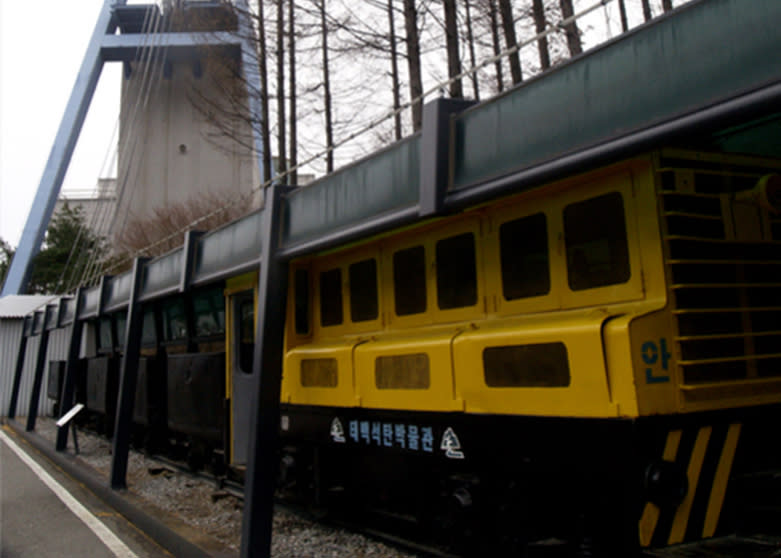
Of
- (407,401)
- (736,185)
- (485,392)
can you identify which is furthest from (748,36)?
(407,401)

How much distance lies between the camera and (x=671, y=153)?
4.22m

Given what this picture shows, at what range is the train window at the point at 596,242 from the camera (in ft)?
14.0

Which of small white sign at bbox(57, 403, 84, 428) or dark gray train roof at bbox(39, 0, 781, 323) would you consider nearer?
dark gray train roof at bbox(39, 0, 781, 323)

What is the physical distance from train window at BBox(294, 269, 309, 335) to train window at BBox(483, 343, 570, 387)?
3072mm

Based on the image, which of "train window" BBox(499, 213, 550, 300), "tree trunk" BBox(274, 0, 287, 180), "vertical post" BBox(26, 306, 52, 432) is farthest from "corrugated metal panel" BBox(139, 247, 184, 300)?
"vertical post" BBox(26, 306, 52, 432)

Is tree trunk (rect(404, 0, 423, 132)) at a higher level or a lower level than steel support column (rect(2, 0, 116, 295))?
lower

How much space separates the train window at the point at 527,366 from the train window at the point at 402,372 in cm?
70

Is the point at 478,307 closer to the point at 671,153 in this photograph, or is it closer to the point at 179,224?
the point at 671,153

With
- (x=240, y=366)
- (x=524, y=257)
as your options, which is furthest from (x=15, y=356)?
(x=524, y=257)

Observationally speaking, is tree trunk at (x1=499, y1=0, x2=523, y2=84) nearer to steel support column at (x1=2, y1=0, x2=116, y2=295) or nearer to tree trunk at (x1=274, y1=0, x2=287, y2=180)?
tree trunk at (x1=274, y1=0, x2=287, y2=180)

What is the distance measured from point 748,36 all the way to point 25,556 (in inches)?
286

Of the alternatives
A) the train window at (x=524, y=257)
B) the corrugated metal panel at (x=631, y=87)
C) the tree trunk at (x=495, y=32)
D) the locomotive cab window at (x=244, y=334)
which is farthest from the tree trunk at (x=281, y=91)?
the corrugated metal panel at (x=631, y=87)

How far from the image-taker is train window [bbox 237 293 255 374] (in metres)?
8.45

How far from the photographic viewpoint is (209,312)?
10289 mm
